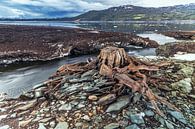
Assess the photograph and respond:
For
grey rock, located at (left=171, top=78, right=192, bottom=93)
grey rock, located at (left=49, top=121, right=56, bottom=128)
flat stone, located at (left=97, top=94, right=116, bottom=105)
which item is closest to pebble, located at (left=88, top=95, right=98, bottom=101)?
flat stone, located at (left=97, top=94, right=116, bottom=105)

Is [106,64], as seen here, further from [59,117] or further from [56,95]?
[59,117]

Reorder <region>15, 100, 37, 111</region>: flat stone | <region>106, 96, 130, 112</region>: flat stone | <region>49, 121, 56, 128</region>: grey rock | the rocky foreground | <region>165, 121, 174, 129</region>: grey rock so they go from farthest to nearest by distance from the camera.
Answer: <region>15, 100, 37, 111</region>: flat stone → <region>106, 96, 130, 112</region>: flat stone → the rocky foreground → <region>49, 121, 56, 128</region>: grey rock → <region>165, 121, 174, 129</region>: grey rock

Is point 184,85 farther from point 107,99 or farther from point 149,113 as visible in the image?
point 107,99

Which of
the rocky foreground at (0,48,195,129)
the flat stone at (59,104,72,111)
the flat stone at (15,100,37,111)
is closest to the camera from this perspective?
the rocky foreground at (0,48,195,129)

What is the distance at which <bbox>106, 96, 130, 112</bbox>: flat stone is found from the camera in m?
8.77

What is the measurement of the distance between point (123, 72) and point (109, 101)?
6.10ft

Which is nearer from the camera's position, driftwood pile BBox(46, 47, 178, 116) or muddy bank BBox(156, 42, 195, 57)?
driftwood pile BBox(46, 47, 178, 116)

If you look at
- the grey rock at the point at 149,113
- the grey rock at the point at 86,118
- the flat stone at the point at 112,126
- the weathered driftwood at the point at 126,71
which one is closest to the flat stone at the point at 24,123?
the grey rock at the point at 86,118

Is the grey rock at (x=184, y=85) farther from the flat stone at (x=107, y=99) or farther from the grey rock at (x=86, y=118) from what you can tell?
the grey rock at (x=86, y=118)

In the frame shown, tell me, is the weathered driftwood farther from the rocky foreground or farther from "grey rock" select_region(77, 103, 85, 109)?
"grey rock" select_region(77, 103, 85, 109)

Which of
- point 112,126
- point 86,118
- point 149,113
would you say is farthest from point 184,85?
point 86,118

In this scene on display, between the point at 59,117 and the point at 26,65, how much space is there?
15302mm

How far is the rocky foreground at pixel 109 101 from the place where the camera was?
8.34m

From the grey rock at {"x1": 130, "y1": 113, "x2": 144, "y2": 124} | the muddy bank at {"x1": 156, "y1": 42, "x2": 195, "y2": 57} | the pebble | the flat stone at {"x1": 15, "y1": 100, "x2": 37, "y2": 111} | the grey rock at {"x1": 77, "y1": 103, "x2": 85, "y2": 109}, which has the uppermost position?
the pebble
